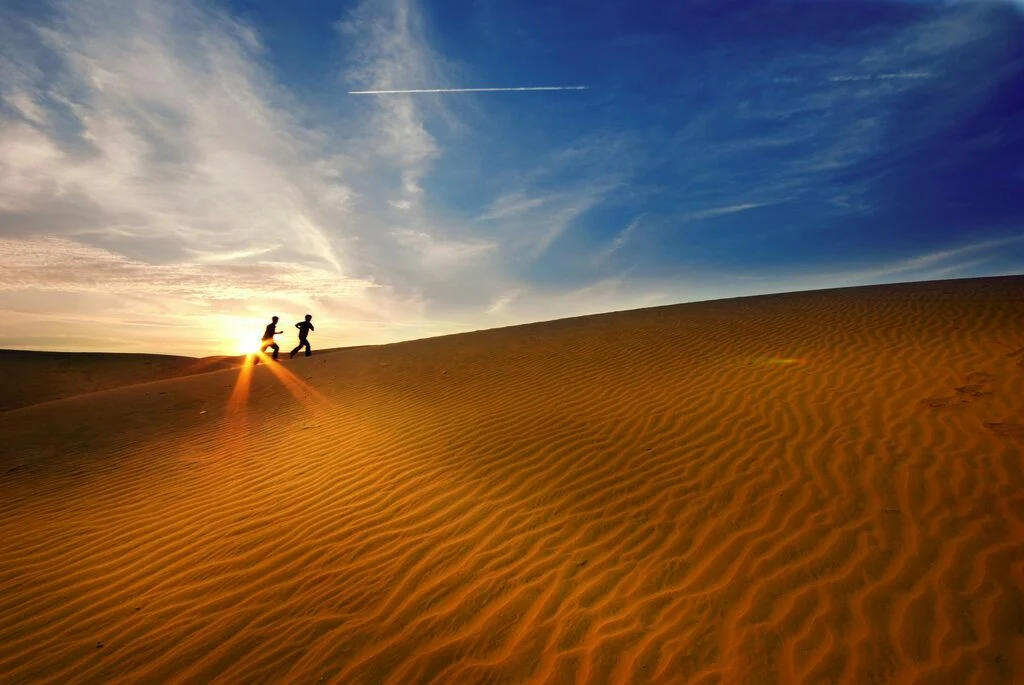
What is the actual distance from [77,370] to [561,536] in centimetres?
3289

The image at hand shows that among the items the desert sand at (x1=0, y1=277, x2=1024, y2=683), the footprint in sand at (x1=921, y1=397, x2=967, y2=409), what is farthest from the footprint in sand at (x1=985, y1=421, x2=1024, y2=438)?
the footprint in sand at (x1=921, y1=397, x2=967, y2=409)

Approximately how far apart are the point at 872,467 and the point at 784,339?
8187mm

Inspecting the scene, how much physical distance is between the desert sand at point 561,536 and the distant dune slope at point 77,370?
53.0 ft

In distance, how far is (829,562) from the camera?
396 centimetres

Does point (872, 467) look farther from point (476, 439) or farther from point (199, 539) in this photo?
point (199, 539)

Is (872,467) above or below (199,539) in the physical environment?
above

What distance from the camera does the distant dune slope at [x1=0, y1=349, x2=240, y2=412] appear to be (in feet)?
72.4

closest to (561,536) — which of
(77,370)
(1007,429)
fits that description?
(1007,429)

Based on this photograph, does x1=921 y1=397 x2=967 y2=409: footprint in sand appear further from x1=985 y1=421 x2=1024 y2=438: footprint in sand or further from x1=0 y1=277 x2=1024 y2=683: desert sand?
x1=985 y1=421 x2=1024 y2=438: footprint in sand

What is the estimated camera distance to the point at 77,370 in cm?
2577

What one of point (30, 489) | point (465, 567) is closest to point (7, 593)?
point (30, 489)

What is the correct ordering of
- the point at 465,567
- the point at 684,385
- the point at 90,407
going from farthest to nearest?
the point at 90,407
the point at 684,385
the point at 465,567

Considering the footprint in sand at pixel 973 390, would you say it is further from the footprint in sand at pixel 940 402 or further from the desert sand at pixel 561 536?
the footprint in sand at pixel 940 402

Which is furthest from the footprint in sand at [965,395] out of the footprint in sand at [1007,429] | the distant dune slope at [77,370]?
the distant dune slope at [77,370]
